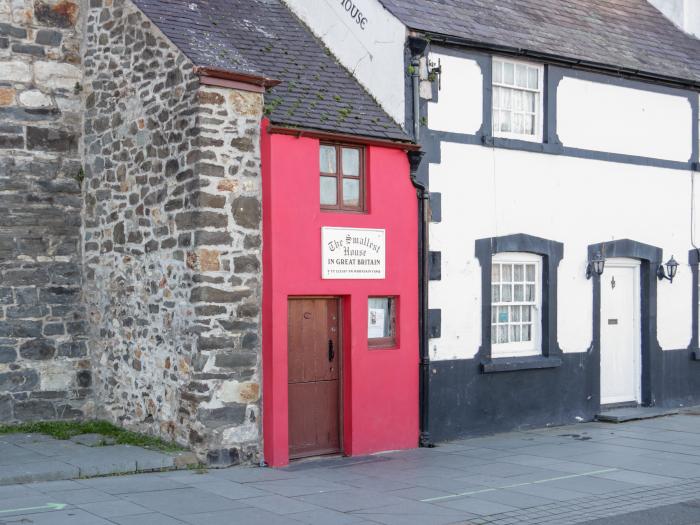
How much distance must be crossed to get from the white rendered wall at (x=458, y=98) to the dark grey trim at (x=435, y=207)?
948mm

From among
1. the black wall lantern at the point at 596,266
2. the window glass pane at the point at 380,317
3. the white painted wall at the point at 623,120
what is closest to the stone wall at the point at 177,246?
the window glass pane at the point at 380,317

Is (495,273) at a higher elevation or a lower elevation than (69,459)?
higher

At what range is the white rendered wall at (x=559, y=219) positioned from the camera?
1359 cm

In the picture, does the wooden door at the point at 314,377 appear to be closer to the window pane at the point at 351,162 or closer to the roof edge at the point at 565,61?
the window pane at the point at 351,162

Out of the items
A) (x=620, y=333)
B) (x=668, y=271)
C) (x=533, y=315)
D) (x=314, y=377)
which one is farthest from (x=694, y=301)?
(x=314, y=377)

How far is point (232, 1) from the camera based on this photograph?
1394 cm

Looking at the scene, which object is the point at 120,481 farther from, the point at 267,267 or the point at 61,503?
the point at 267,267

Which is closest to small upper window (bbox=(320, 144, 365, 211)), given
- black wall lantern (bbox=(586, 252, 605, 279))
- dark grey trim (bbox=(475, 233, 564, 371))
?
dark grey trim (bbox=(475, 233, 564, 371))

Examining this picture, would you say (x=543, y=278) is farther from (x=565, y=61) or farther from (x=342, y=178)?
(x=342, y=178)

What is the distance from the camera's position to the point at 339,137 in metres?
12.3

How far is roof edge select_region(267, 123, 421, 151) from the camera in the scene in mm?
11656

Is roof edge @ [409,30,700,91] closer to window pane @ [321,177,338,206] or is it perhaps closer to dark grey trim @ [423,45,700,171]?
dark grey trim @ [423,45,700,171]

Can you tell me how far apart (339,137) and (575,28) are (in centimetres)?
613

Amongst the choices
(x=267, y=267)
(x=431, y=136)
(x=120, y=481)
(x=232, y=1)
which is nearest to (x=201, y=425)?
(x=120, y=481)
